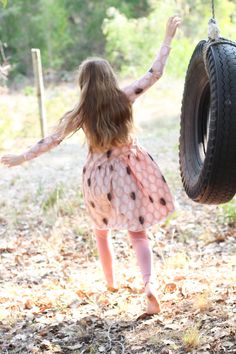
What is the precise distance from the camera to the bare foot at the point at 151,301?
3.15 metres

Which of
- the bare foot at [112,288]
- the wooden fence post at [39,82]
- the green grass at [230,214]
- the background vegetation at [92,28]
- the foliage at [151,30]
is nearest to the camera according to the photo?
the bare foot at [112,288]

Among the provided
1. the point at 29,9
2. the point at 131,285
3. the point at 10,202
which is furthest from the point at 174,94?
the point at 131,285

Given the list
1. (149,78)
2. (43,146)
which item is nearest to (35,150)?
(43,146)

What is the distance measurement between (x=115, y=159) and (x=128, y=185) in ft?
0.51

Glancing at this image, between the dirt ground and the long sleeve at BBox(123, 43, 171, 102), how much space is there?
0.76ft

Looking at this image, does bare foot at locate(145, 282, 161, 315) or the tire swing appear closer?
the tire swing

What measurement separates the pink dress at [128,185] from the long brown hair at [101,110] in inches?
2.5

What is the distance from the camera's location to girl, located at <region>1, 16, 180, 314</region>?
10.7ft

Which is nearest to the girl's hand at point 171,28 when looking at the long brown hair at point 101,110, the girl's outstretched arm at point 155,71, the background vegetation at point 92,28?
the girl's outstretched arm at point 155,71

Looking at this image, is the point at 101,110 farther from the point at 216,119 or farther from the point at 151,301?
the point at 151,301

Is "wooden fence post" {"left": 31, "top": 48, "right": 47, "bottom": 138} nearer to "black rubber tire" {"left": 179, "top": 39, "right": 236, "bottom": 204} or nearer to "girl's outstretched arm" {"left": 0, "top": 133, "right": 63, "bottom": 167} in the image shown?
"black rubber tire" {"left": 179, "top": 39, "right": 236, "bottom": 204}

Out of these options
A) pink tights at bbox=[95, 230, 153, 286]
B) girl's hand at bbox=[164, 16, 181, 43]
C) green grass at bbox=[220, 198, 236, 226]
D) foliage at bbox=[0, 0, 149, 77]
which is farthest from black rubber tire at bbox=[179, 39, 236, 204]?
foliage at bbox=[0, 0, 149, 77]

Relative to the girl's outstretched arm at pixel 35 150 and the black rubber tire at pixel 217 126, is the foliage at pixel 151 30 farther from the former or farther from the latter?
the girl's outstretched arm at pixel 35 150

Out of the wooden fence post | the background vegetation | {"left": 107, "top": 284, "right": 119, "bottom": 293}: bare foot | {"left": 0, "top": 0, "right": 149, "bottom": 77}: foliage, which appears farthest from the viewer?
{"left": 0, "top": 0, "right": 149, "bottom": 77}: foliage
